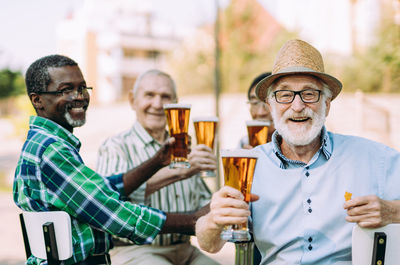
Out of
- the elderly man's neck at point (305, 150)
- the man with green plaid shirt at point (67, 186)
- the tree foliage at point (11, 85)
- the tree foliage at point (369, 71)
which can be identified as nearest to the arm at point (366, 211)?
the elderly man's neck at point (305, 150)

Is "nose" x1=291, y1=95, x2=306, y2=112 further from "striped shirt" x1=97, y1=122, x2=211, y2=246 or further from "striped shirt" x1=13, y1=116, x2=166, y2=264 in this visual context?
"striped shirt" x1=97, y1=122, x2=211, y2=246

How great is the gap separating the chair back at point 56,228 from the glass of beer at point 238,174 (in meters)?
0.82

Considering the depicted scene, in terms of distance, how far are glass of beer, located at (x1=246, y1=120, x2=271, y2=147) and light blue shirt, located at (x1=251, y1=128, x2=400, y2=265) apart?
707 millimetres

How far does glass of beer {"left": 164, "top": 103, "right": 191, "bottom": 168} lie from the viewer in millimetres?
2721

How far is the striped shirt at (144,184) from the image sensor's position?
340 centimetres

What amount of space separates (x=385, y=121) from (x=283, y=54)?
38.4 ft

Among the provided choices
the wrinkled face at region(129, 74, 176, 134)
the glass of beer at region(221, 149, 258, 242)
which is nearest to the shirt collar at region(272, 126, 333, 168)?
the glass of beer at region(221, 149, 258, 242)

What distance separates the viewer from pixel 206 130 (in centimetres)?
279

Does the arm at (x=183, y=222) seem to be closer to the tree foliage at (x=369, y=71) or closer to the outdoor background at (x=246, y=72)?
the outdoor background at (x=246, y=72)

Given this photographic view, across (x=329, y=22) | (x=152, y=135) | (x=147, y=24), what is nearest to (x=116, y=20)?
(x=147, y=24)

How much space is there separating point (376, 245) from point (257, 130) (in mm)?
1391

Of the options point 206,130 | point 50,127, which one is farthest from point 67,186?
point 206,130

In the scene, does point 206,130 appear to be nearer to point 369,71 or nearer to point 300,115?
point 300,115

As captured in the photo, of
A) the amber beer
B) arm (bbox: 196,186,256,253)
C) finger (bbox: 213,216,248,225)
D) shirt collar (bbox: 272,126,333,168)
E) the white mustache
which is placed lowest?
finger (bbox: 213,216,248,225)
